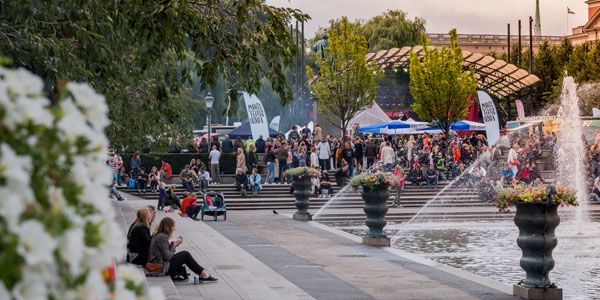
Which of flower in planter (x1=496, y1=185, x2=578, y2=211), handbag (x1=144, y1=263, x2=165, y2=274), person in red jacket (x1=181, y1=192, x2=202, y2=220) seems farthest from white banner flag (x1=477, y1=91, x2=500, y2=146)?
handbag (x1=144, y1=263, x2=165, y2=274)

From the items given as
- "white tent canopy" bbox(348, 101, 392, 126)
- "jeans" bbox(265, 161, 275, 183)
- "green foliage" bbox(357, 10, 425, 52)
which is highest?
"green foliage" bbox(357, 10, 425, 52)

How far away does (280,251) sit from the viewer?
71.2 ft

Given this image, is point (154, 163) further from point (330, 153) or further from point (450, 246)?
point (450, 246)

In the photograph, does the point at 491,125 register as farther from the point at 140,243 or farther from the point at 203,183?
the point at 140,243

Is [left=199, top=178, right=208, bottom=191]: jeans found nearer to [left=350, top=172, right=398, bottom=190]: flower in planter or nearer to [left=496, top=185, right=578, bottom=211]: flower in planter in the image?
[left=350, top=172, right=398, bottom=190]: flower in planter

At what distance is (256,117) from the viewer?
45312 mm

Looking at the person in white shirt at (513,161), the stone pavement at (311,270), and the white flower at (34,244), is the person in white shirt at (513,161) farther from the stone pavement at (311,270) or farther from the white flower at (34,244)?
the white flower at (34,244)

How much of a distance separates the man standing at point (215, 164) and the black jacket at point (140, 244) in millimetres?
26062

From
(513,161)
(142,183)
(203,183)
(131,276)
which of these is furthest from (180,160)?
(131,276)

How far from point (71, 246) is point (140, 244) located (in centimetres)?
1372

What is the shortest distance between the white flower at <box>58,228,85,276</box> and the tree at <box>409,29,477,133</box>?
181ft

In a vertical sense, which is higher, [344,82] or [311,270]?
[344,82]

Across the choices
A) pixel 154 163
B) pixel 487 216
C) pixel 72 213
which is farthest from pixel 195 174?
pixel 72 213

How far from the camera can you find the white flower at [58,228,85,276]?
98.8 inches
